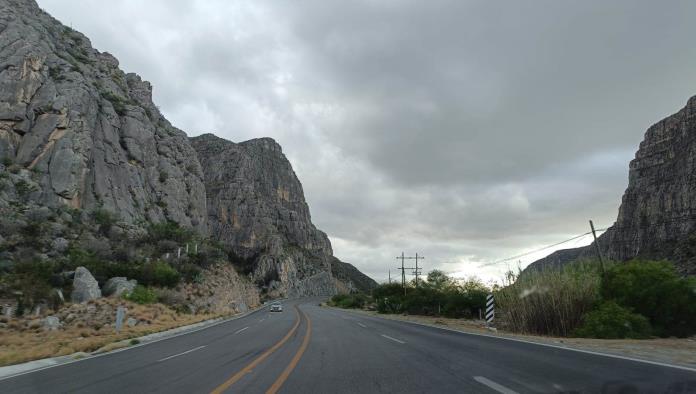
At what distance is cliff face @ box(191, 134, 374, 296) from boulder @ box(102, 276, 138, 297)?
298 ft

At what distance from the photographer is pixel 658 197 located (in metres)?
106

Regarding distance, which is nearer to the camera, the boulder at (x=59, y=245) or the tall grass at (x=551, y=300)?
Result: the tall grass at (x=551, y=300)

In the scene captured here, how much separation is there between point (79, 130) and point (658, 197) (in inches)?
5072

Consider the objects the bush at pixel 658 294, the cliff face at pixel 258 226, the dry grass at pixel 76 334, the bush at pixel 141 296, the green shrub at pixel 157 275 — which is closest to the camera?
the dry grass at pixel 76 334

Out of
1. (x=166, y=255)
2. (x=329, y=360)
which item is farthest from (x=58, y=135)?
(x=329, y=360)

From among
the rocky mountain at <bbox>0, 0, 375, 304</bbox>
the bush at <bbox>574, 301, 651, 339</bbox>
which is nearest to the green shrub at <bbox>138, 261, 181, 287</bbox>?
the rocky mountain at <bbox>0, 0, 375, 304</bbox>

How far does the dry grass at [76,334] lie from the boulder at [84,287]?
1682mm

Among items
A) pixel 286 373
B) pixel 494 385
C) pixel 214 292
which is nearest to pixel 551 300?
pixel 494 385

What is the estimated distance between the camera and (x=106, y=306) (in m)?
27.5

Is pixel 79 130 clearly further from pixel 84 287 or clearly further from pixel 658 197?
pixel 658 197

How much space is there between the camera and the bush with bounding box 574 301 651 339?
1546cm

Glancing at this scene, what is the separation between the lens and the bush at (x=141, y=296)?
1242 inches

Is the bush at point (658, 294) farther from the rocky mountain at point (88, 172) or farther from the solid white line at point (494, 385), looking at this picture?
the rocky mountain at point (88, 172)

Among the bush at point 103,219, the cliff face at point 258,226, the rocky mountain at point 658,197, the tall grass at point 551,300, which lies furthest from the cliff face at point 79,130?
the rocky mountain at point 658,197
